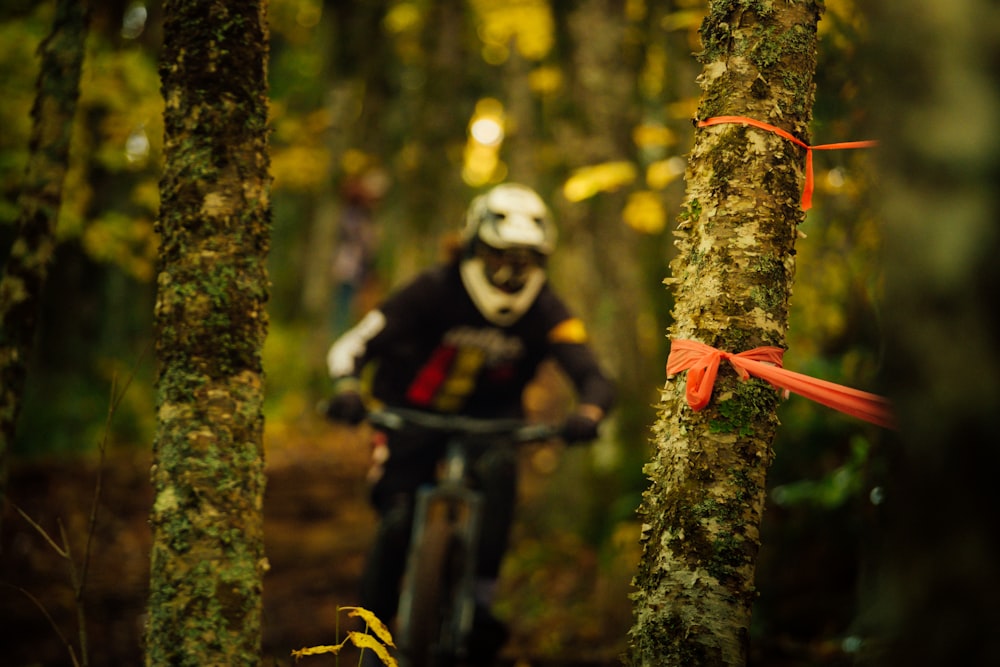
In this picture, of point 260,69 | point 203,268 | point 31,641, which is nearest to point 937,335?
point 203,268

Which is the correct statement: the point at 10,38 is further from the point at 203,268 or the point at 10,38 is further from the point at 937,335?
the point at 937,335

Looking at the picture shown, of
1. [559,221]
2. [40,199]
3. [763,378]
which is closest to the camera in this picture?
[763,378]

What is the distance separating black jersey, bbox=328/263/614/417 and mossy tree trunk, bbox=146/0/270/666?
2004 mm

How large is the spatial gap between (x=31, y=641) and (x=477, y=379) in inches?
128

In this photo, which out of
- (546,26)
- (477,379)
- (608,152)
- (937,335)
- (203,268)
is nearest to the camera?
(937,335)

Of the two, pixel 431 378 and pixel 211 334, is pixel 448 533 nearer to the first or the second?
pixel 431 378

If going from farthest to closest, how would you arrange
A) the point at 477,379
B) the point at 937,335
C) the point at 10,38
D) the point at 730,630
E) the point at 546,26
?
the point at 546,26 → the point at 10,38 → the point at 477,379 → the point at 730,630 → the point at 937,335

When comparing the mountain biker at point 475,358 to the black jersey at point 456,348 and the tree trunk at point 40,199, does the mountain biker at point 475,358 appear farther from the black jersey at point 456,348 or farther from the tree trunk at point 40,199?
the tree trunk at point 40,199

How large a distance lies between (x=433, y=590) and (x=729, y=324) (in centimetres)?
249

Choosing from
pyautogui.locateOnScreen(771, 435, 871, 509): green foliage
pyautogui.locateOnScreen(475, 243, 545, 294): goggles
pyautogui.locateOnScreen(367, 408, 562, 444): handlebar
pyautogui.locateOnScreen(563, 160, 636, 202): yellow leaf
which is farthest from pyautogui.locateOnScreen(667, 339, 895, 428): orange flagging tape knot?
pyautogui.locateOnScreen(563, 160, 636, 202): yellow leaf

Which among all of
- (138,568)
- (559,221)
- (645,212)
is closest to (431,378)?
(559,221)

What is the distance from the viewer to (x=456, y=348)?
4773mm

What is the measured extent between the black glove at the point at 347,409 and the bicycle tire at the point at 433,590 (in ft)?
2.21

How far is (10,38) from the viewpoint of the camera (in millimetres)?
8234
